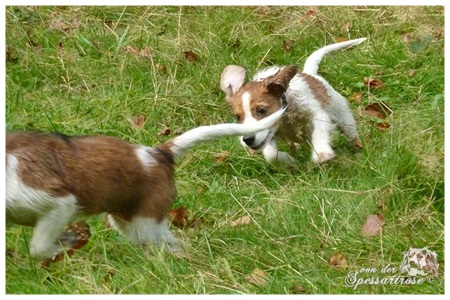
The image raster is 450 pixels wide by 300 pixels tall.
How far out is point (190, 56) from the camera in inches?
325

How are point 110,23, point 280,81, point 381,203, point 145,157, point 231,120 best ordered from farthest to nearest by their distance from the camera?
1. point 110,23
2. point 231,120
3. point 280,81
4. point 381,203
5. point 145,157

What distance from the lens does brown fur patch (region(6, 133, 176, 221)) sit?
5.30m

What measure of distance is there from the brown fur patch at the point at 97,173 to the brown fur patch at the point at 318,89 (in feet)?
6.72

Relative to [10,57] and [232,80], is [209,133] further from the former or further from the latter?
[10,57]

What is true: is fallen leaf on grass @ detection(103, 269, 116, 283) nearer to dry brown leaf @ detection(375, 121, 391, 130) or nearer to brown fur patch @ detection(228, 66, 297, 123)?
brown fur patch @ detection(228, 66, 297, 123)

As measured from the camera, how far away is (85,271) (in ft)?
17.1

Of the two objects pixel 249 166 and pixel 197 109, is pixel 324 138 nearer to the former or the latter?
pixel 249 166

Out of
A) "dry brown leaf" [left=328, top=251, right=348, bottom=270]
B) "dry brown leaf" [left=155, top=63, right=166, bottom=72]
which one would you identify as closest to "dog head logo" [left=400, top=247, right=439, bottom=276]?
"dry brown leaf" [left=328, top=251, right=348, bottom=270]

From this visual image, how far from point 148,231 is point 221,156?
168 centimetres

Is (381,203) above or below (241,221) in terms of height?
above

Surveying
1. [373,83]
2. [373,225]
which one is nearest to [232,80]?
[373,83]

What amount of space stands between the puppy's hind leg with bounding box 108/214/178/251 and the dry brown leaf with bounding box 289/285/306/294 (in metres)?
0.72

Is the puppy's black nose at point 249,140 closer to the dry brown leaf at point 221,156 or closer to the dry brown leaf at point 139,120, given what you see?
the dry brown leaf at point 221,156
